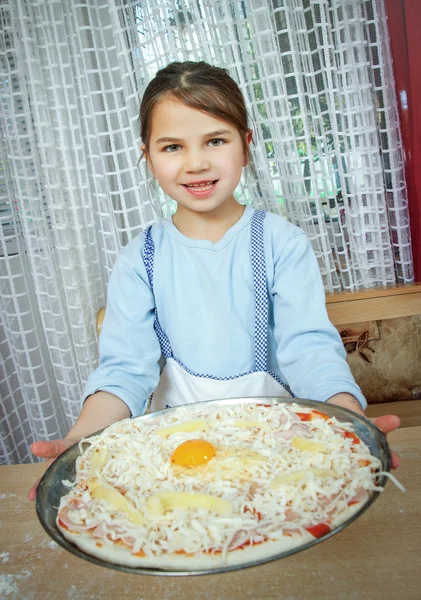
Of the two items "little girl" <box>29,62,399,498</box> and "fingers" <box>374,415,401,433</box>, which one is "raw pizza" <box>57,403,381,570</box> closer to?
"fingers" <box>374,415,401,433</box>

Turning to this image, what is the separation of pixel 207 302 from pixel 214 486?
0.64 m

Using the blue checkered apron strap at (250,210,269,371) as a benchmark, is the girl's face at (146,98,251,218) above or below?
above

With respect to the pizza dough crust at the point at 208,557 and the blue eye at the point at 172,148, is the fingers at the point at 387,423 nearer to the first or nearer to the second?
the pizza dough crust at the point at 208,557

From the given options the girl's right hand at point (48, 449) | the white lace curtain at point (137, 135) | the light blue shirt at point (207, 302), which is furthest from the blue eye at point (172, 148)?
the girl's right hand at point (48, 449)

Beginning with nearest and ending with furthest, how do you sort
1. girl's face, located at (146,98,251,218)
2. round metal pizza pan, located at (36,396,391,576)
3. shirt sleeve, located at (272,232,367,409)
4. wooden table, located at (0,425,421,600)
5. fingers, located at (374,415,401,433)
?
1. round metal pizza pan, located at (36,396,391,576)
2. wooden table, located at (0,425,421,600)
3. fingers, located at (374,415,401,433)
4. shirt sleeve, located at (272,232,367,409)
5. girl's face, located at (146,98,251,218)

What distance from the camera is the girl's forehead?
1.16m

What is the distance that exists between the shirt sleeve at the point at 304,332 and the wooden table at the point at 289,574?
272 mm

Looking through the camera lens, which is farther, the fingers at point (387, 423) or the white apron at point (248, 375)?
the white apron at point (248, 375)

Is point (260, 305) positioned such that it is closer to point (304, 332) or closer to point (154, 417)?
point (304, 332)

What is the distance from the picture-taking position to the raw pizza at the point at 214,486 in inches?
23.8

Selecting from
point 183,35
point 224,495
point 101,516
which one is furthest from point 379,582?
point 183,35

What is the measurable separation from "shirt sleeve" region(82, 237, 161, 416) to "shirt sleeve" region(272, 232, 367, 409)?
0.90 ft

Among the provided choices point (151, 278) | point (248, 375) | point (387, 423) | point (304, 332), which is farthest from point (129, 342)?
point (387, 423)

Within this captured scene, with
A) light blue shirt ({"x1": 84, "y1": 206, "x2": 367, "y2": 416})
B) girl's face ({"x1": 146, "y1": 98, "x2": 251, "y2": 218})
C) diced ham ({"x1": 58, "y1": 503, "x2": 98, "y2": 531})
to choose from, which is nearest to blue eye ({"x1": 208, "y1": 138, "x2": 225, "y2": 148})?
girl's face ({"x1": 146, "y1": 98, "x2": 251, "y2": 218})
